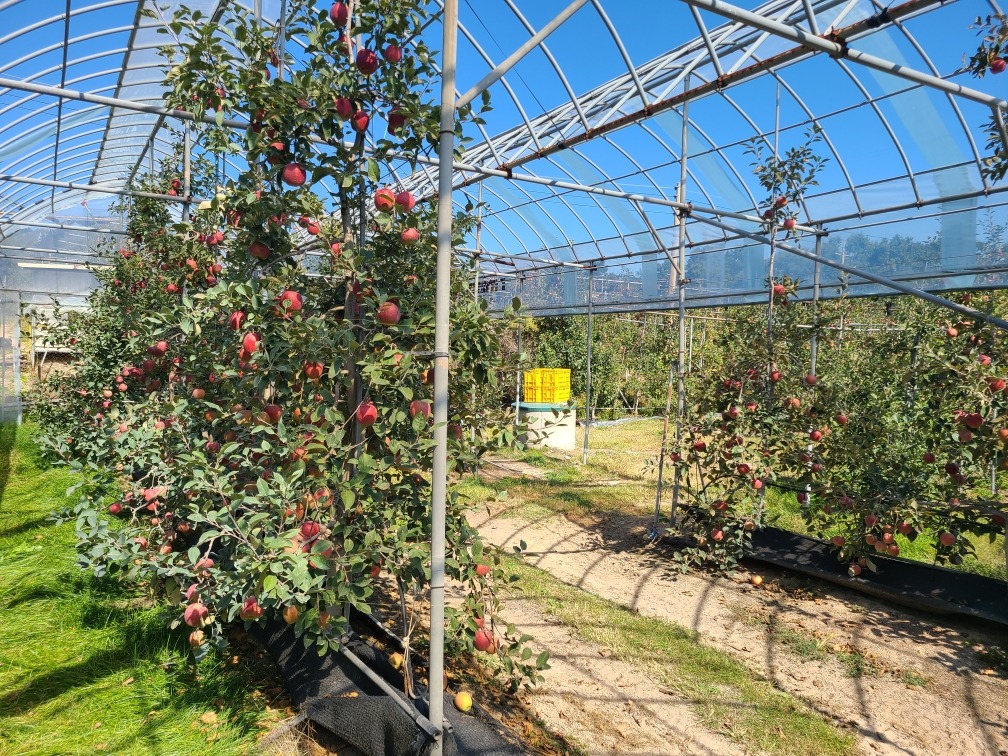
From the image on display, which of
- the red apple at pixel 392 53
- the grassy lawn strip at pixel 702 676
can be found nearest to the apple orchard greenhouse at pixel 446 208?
the red apple at pixel 392 53

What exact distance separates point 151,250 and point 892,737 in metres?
6.10

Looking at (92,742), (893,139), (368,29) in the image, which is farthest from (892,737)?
(893,139)

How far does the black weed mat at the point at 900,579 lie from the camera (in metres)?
3.80

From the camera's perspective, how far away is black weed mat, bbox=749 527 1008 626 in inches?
150

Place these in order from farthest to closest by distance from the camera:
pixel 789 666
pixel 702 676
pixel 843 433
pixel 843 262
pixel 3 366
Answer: pixel 3 366
pixel 843 262
pixel 843 433
pixel 789 666
pixel 702 676

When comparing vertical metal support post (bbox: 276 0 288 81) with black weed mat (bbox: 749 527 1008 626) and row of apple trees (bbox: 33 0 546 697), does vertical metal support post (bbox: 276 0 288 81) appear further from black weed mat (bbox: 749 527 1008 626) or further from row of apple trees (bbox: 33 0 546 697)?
black weed mat (bbox: 749 527 1008 626)

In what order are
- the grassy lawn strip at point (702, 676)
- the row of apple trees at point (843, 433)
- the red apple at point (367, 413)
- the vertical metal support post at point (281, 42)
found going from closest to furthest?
the red apple at point (367, 413) < the vertical metal support post at point (281, 42) < the grassy lawn strip at point (702, 676) < the row of apple trees at point (843, 433)

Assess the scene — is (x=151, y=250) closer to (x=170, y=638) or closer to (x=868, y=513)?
(x=170, y=638)

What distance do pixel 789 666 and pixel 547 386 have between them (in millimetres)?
8112

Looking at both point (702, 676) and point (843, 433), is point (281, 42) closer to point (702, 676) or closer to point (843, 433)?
point (702, 676)

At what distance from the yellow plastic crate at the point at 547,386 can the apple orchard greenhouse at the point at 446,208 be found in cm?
131

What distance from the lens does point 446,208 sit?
6.24ft

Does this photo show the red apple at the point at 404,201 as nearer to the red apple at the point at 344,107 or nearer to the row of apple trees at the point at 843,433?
the red apple at the point at 344,107

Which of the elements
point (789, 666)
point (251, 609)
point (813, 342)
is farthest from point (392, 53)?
point (813, 342)
